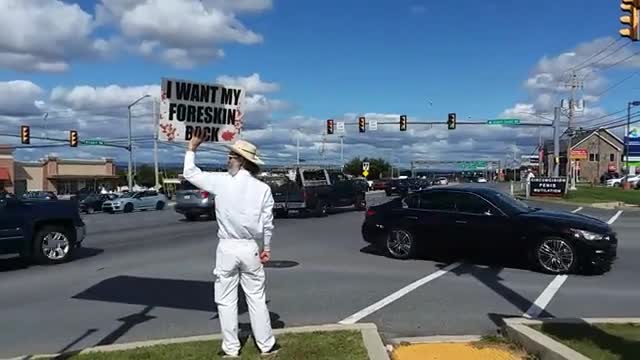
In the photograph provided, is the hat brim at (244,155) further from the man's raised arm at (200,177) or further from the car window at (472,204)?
the car window at (472,204)

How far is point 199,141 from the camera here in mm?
6363

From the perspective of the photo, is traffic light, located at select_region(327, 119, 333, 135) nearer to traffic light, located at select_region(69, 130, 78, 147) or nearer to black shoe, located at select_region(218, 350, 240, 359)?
traffic light, located at select_region(69, 130, 78, 147)

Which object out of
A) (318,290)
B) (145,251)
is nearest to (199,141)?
(318,290)

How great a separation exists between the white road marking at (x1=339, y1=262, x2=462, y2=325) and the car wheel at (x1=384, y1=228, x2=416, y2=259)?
40.3 inches

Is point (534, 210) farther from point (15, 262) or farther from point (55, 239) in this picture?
point (15, 262)

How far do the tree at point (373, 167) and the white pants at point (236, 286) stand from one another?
109931 mm

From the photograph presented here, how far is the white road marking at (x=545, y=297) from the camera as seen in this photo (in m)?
→ 8.40

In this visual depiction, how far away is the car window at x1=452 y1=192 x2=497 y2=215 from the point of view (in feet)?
41.2

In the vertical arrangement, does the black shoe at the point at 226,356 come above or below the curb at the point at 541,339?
below

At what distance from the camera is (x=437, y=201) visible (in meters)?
13.3

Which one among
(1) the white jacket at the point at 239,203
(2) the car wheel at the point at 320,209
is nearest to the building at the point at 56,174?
(2) the car wheel at the point at 320,209

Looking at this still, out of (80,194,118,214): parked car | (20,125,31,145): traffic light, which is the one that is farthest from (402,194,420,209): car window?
(20,125,31,145): traffic light

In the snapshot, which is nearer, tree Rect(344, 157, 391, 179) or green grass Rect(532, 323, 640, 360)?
green grass Rect(532, 323, 640, 360)

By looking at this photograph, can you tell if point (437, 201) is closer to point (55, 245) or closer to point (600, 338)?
point (600, 338)
